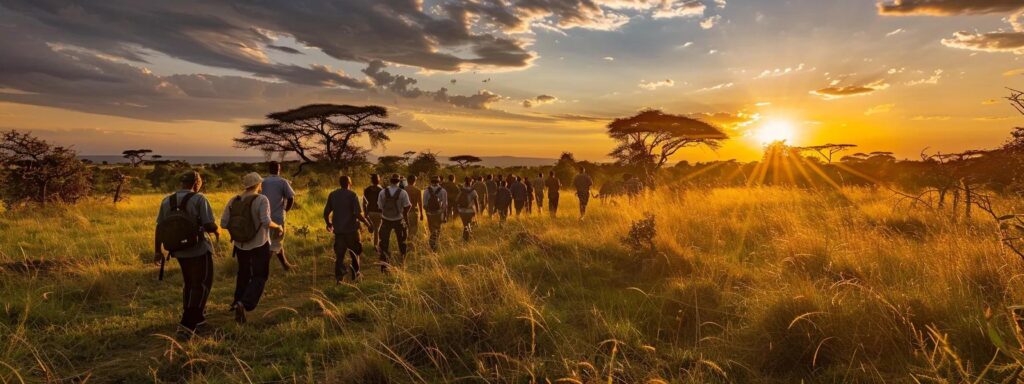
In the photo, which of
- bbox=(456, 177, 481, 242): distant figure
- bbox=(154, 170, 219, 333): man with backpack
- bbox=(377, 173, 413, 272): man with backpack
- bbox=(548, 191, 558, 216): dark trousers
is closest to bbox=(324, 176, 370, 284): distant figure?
bbox=(377, 173, 413, 272): man with backpack

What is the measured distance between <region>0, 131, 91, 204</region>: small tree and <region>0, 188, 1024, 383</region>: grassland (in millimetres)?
6188

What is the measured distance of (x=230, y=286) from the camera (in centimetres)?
768

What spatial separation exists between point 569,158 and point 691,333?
40312 mm

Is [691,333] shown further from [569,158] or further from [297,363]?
[569,158]

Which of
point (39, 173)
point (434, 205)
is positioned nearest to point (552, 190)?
point (434, 205)

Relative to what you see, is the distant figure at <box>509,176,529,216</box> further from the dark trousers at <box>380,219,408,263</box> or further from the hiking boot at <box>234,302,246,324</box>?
the hiking boot at <box>234,302,246,324</box>

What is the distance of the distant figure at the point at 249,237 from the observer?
18.8 ft

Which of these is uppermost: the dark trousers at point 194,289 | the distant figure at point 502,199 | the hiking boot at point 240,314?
the distant figure at point 502,199

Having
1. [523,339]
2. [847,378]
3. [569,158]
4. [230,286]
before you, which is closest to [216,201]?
[230,286]

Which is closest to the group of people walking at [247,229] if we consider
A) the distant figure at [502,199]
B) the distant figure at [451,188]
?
the distant figure at [451,188]

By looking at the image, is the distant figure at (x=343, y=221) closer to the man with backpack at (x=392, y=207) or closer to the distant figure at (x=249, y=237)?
the man with backpack at (x=392, y=207)

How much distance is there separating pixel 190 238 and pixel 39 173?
13.8 m

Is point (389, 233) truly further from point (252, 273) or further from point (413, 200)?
point (252, 273)

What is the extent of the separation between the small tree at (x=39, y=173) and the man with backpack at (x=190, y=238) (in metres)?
13.2
